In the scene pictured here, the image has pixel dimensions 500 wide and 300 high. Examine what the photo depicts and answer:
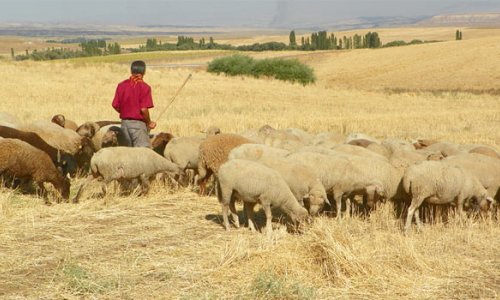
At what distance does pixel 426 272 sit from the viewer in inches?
329

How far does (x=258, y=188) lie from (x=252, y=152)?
186 centimetres

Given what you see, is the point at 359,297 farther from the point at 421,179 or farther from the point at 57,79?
the point at 57,79

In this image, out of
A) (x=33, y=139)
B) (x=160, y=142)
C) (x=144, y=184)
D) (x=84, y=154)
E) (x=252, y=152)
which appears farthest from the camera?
(x=84, y=154)

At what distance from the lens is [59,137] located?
1471 cm

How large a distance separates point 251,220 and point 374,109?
984 inches

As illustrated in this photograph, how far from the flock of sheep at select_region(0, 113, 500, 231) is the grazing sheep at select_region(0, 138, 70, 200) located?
0.02 meters

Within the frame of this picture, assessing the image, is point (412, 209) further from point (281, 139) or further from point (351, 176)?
point (281, 139)

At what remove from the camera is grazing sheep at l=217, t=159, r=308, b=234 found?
399 inches

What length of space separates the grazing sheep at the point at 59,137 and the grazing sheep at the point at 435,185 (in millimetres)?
7246

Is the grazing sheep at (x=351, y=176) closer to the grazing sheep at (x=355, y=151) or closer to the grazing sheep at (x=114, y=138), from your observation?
the grazing sheep at (x=355, y=151)

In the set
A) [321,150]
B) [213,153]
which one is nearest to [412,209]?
[321,150]

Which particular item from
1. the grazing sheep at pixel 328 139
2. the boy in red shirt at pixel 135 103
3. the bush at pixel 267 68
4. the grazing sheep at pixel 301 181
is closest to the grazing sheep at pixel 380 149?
the grazing sheep at pixel 328 139

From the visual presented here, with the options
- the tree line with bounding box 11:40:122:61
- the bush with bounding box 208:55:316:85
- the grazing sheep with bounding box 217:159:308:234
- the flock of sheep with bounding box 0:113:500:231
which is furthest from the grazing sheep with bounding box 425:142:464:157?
the tree line with bounding box 11:40:122:61

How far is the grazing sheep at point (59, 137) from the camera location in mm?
14617
